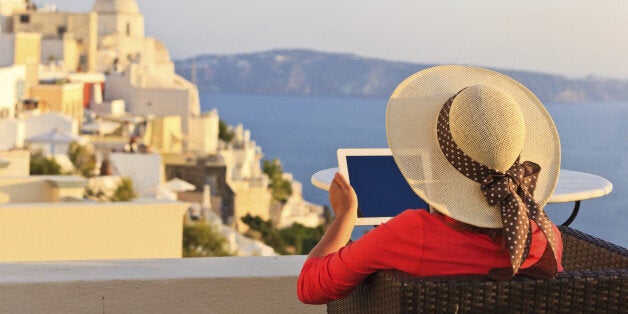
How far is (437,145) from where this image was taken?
6.07 feet

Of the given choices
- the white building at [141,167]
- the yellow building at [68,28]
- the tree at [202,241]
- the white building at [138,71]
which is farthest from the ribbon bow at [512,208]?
the yellow building at [68,28]

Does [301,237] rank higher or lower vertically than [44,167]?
lower

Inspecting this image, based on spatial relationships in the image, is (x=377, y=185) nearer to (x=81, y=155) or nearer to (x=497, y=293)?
(x=497, y=293)

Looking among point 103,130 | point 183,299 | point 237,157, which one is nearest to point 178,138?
point 237,157

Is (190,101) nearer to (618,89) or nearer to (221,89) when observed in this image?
(618,89)

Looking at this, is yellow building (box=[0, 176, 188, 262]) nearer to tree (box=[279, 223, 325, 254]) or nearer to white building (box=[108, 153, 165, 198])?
white building (box=[108, 153, 165, 198])

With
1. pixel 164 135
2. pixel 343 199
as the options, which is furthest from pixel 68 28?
pixel 343 199

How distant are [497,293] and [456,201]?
0.54 feet

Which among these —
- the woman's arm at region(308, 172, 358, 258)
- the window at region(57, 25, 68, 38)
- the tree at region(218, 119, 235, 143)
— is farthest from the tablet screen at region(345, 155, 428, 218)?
the window at region(57, 25, 68, 38)

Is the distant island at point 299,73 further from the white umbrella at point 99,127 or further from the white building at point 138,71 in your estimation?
the white umbrella at point 99,127

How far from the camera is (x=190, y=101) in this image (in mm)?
54625

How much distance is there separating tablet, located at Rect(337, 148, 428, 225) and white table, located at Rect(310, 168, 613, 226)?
2.8 inches

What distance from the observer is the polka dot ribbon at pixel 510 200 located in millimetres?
1772

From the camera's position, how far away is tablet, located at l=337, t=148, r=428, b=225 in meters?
2.42
